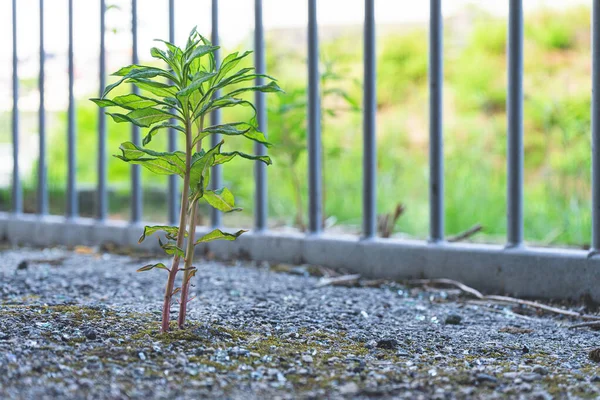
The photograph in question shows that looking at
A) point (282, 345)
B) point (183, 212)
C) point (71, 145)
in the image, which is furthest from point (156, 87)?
point (71, 145)

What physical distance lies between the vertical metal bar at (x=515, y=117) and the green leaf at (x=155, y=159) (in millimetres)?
1090

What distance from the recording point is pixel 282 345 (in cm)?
142

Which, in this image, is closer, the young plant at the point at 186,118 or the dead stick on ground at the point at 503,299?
the young plant at the point at 186,118

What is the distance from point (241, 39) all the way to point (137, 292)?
8.55 ft

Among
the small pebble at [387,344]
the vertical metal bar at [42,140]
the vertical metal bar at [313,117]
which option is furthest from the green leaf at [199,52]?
the vertical metal bar at [42,140]

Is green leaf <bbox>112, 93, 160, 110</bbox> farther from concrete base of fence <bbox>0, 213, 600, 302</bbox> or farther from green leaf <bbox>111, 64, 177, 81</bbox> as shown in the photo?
concrete base of fence <bbox>0, 213, 600, 302</bbox>

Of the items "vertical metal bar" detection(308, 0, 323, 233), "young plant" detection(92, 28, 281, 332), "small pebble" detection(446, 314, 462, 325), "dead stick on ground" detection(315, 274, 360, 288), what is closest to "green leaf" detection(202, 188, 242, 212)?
"young plant" detection(92, 28, 281, 332)

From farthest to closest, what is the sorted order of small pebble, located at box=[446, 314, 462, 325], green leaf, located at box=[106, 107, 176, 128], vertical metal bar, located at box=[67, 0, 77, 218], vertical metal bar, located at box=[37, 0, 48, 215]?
vertical metal bar, located at box=[37, 0, 48, 215] → vertical metal bar, located at box=[67, 0, 77, 218] → small pebble, located at box=[446, 314, 462, 325] → green leaf, located at box=[106, 107, 176, 128]

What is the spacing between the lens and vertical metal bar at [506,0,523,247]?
2070 mm

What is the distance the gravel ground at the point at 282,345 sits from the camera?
1.15 m

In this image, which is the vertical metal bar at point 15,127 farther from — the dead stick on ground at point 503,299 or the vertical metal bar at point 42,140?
the dead stick on ground at point 503,299

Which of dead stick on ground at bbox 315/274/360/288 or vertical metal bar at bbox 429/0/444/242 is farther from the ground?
A: vertical metal bar at bbox 429/0/444/242

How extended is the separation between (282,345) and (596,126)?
1.10m

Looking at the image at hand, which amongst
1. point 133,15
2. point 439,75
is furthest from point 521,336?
point 133,15
